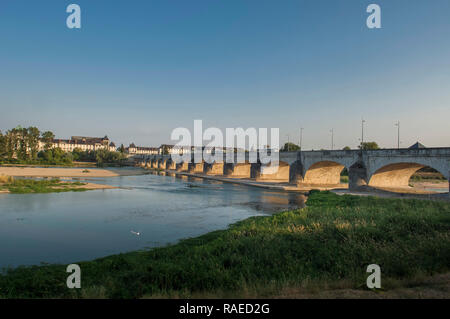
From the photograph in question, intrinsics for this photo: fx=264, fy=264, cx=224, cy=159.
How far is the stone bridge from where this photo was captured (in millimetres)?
30844

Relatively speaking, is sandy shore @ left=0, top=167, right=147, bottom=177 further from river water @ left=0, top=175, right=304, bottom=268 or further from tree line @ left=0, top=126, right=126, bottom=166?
river water @ left=0, top=175, right=304, bottom=268

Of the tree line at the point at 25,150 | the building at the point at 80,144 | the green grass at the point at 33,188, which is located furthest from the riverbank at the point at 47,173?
the building at the point at 80,144

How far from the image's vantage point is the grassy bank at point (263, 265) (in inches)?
305

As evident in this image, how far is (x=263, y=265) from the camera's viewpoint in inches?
389

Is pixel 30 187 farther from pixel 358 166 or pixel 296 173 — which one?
pixel 358 166

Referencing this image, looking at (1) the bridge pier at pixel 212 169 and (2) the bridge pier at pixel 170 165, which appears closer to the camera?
(1) the bridge pier at pixel 212 169

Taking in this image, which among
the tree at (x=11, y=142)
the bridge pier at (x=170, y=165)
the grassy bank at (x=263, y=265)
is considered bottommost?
the bridge pier at (x=170, y=165)

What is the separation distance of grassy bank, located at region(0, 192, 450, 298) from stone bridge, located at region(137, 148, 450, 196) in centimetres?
2056

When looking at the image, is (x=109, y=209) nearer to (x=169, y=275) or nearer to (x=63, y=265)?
(x=63, y=265)

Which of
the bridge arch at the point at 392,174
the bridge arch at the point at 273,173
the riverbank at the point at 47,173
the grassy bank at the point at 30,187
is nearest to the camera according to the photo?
the grassy bank at the point at 30,187

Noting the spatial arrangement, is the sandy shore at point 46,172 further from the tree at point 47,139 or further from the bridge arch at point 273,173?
the tree at point 47,139

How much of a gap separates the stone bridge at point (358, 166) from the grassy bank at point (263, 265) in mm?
20557

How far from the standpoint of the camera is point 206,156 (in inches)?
3356
